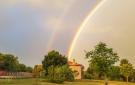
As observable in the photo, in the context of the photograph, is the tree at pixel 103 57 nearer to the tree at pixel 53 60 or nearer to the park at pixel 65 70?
the park at pixel 65 70

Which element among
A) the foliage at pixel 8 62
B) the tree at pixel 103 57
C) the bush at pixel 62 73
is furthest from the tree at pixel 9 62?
the tree at pixel 103 57

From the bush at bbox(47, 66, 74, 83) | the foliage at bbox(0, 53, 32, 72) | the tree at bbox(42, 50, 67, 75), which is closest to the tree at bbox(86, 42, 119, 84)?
the bush at bbox(47, 66, 74, 83)

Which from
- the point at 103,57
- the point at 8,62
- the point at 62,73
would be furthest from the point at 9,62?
the point at 103,57

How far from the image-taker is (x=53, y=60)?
133 metres

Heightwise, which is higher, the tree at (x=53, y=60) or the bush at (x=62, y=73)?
the tree at (x=53, y=60)

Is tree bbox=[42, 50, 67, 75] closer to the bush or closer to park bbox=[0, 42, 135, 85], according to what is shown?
park bbox=[0, 42, 135, 85]

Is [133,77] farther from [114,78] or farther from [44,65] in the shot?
[44,65]

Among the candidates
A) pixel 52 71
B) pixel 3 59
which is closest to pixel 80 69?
pixel 3 59

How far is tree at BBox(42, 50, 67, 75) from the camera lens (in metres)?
133

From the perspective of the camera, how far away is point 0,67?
13912cm

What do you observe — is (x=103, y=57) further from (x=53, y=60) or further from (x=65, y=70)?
(x=53, y=60)

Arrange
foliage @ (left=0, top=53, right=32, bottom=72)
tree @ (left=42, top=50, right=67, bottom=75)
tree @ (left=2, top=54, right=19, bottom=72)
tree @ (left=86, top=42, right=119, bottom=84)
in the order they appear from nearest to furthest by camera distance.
→ tree @ (left=86, top=42, right=119, bottom=84), tree @ (left=42, top=50, right=67, bottom=75), foliage @ (left=0, top=53, right=32, bottom=72), tree @ (left=2, top=54, right=19, bottom=72)

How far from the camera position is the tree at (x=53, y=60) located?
5248 inches

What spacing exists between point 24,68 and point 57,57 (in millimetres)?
55613
